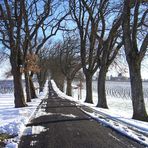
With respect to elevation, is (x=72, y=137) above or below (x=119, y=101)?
above

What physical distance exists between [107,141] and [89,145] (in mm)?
671

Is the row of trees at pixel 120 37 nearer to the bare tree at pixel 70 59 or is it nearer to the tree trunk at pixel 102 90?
the tree trunk at pixel 102 90

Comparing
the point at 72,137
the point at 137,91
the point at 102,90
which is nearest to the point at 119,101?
the point at 102,90

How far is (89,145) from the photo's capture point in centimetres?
680

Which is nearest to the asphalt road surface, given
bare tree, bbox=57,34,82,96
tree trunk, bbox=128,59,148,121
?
tree trunk, bbox=128,59,148,121

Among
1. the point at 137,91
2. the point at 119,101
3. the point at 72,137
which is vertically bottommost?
the point at 119,101

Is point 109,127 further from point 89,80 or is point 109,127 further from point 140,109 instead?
point 89,80

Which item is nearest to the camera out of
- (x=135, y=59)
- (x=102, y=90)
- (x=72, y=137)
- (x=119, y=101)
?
(x=72, y=137)

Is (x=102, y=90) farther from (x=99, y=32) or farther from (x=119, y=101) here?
(x=119, y=101)

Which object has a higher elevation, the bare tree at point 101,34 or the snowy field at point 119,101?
the bare tree at point 101,34

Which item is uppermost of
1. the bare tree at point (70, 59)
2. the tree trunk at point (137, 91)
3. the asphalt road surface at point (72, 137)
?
the bare tree at point (70, 59)

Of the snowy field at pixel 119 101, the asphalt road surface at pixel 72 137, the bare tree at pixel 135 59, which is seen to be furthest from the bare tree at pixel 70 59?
the asphalt road surface at pixel 72 137

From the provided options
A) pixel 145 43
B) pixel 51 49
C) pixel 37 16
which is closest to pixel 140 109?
pixel 145 43


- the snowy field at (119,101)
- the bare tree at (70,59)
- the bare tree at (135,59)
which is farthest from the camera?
the bare tree at (70,59)
